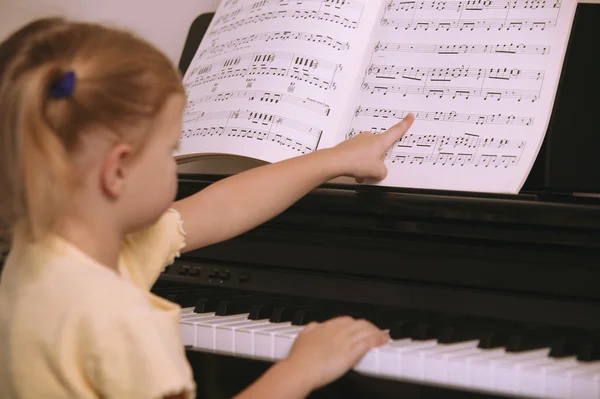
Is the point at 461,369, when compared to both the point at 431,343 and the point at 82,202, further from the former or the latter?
the point at 82,202

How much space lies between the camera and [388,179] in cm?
141

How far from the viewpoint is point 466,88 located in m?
1.43

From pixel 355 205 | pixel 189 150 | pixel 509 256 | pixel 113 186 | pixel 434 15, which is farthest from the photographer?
pixel 189 150

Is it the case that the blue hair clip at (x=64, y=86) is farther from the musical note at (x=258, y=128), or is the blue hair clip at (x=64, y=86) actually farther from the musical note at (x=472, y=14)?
the musical note at (x=472, y=14)

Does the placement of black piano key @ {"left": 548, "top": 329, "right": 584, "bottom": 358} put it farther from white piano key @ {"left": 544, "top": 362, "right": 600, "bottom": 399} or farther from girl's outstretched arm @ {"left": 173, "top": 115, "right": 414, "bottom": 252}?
girl's outstretched arm @ {"left": 173, "top": 115, "right": 414, "bottom": 252}

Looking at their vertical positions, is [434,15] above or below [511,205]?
above

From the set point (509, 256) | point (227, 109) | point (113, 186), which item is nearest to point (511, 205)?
point (509, 256)

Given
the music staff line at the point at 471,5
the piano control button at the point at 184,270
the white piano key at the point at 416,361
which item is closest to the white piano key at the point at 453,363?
the white piano key at the point at 416,361

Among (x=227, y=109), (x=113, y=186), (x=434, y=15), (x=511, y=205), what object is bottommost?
(x=113, y=186)

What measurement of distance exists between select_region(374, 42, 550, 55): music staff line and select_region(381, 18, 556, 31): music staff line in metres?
0.04

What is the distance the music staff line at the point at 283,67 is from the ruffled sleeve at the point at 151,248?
48 cm

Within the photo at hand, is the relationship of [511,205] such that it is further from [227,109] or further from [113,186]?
[227,109]

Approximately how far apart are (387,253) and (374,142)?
23cm

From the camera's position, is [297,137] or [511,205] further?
[297,137]
